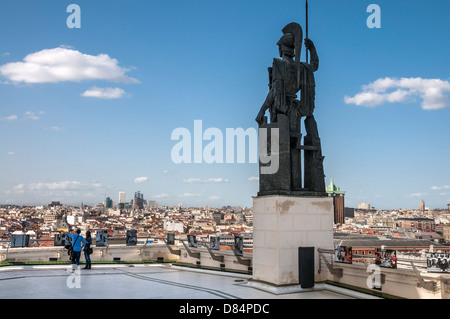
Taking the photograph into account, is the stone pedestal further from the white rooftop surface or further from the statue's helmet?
the statue's helmet

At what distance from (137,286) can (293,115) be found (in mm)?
7439

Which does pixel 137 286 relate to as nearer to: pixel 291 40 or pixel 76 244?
pixel 76 244

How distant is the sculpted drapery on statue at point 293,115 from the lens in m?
13.8

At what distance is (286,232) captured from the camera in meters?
13.1

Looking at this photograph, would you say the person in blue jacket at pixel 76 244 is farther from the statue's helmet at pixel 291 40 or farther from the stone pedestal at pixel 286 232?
the statue's helmet at pixel 291 40

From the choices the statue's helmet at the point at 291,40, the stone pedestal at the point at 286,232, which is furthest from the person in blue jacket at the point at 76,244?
the statue's helmet at the point at 291,40

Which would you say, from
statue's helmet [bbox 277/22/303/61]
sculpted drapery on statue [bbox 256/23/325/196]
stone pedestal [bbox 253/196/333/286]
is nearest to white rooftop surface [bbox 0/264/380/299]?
stone pedestal [bbox 253/196/333/286]

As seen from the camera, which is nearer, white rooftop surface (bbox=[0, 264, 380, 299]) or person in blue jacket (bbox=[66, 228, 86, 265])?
white rooftop surface (bbox=[0, 264, 380, 299])

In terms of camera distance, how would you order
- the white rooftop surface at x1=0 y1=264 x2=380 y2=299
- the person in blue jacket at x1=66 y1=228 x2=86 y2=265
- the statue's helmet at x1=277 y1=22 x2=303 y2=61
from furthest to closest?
1. the person in blue jacket at x1=66 y1=228 x2=86 y2=265
2. the statue's helmet at x1=277 y1=22 x2=303 y2=61
3. the white rooftop surface at x1=0 y1=264 x2=380 y2=299

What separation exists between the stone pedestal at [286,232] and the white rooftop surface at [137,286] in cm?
51

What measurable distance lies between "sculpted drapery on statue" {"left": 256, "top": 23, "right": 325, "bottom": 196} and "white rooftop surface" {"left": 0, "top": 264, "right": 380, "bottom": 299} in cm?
310

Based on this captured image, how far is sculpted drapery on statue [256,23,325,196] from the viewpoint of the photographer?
13.8 meters

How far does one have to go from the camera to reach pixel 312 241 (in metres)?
13.6

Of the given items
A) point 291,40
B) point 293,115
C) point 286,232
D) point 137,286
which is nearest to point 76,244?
point 137,286
